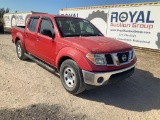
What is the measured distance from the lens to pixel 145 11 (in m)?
9.91

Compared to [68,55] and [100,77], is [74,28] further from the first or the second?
[100,77]

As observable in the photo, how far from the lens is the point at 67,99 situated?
411 centimetres

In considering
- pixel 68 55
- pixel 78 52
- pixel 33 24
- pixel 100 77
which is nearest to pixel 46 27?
pixel 33 24

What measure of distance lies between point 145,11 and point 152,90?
6.37 meters

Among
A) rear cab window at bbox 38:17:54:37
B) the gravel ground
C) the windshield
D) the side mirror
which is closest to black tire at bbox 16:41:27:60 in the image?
the gravel ground

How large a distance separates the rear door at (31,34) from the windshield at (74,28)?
1121 mm

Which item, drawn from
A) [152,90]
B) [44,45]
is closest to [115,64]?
[152,90]

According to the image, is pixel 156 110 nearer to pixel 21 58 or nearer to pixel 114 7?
pixel 21 58

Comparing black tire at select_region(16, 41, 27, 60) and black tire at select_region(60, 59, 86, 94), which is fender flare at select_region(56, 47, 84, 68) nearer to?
black tire at select_region(60, 59, 86, 94)

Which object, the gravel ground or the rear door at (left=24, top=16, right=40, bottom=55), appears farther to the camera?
the rear door at (left=24, top=16, right=40, bottom=55)

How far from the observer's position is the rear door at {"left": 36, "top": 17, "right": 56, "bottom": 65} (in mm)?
4855

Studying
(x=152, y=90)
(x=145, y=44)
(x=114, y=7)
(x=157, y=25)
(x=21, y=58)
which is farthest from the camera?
(x=114, y=7)

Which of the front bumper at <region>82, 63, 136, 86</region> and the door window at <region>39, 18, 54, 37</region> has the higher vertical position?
the door window at <region>39, 18, 54, 37</region>

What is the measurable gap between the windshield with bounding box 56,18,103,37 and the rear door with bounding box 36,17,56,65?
29 centimetres
